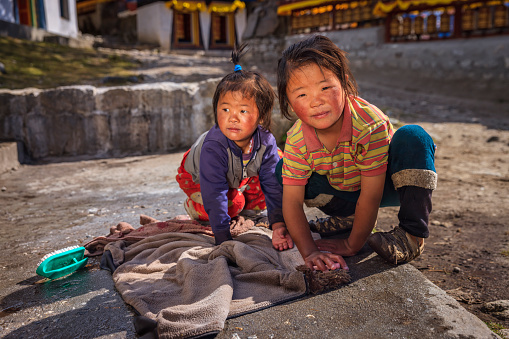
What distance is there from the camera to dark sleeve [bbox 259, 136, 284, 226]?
7.04ft

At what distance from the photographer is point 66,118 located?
475cm

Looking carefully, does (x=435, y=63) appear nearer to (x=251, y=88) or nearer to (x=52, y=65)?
(x=52, y=65)

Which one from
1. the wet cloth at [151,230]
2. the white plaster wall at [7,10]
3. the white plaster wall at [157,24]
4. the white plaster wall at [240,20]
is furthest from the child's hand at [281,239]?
the white plaster wall at [240,20]

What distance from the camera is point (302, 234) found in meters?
1.82

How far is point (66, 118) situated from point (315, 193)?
378cm

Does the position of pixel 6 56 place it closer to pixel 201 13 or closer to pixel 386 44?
pixel 386 44

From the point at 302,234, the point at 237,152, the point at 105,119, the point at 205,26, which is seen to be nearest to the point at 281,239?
the point at 302,234

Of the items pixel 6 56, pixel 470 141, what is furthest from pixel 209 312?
pixel 6 56

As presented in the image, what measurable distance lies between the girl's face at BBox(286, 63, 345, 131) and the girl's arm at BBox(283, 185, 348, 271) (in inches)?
13.8

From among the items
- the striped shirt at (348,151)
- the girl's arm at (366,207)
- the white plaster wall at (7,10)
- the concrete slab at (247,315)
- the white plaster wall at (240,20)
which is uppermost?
the white plaster wall at (240,20)

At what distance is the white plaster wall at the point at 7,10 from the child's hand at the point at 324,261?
1175 centimetres

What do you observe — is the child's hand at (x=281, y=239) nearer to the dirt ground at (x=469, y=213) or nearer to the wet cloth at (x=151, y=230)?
the wet cloth at (x=151, y=230)

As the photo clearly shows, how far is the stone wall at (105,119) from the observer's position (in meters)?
4.63

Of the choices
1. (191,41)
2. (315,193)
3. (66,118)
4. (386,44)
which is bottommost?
(315,193)
